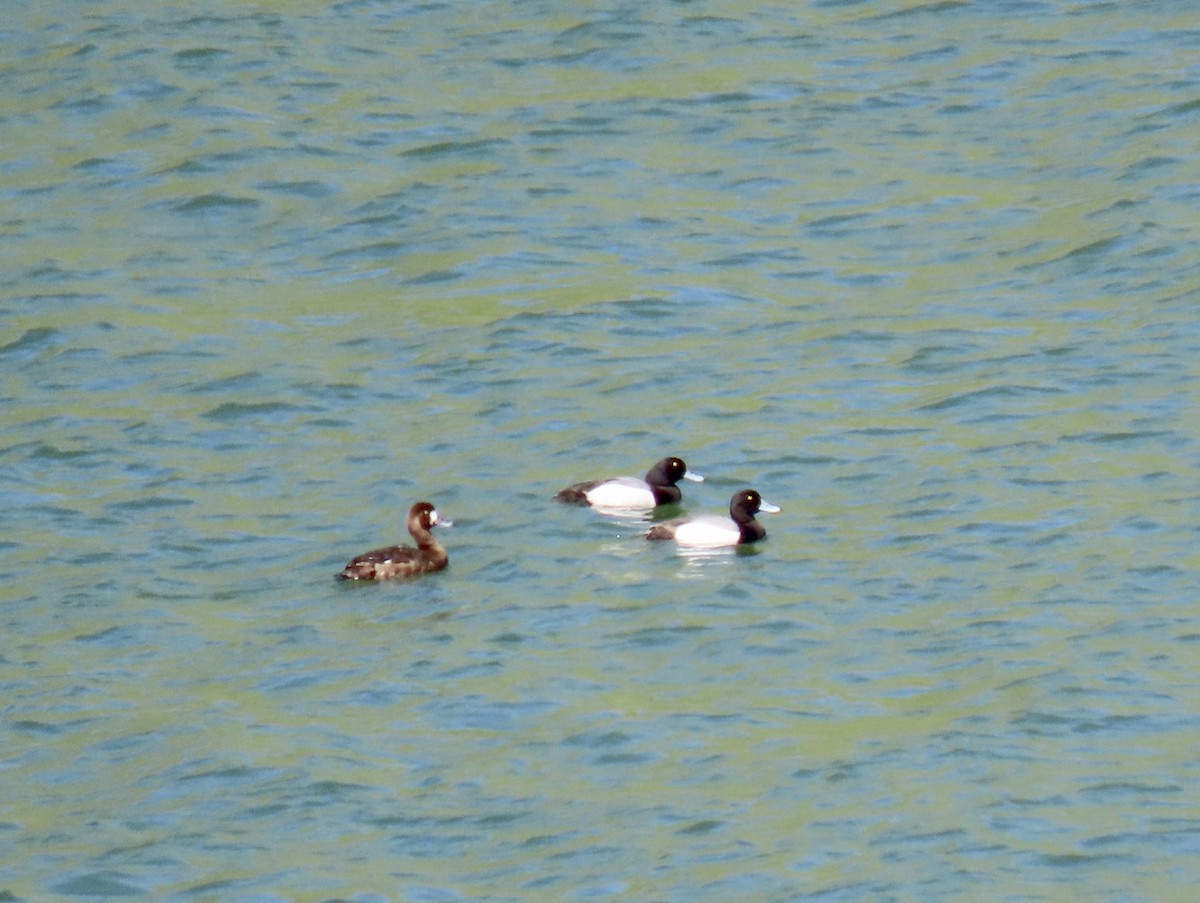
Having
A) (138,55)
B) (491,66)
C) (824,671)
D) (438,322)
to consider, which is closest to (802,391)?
(438,322)

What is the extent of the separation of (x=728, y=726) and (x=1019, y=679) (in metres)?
1.35

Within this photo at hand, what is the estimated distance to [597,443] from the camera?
15.1m

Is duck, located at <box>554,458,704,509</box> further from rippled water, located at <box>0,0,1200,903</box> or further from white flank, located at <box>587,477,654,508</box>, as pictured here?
rippled water, located at <box>0,0,1200,903</box>

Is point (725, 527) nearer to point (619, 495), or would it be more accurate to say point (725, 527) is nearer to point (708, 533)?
point (708, 533)

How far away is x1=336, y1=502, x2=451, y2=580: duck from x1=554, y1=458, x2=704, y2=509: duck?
1052 millimetres

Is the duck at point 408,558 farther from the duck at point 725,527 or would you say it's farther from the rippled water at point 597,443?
the duck at point 725,527

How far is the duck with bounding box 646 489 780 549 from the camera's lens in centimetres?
1347

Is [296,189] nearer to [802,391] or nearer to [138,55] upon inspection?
[138,55]

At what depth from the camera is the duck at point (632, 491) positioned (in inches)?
550

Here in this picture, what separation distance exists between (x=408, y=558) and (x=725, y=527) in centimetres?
189

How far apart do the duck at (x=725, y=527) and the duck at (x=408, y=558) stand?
1.32 meters

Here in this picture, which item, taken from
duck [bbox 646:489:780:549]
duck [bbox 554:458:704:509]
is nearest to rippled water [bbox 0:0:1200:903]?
duck [bbox 646:489:780:549]

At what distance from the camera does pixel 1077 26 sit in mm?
21688

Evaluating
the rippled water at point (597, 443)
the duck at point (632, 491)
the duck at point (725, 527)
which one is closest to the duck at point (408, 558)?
the rippled water at point (597, 443)
